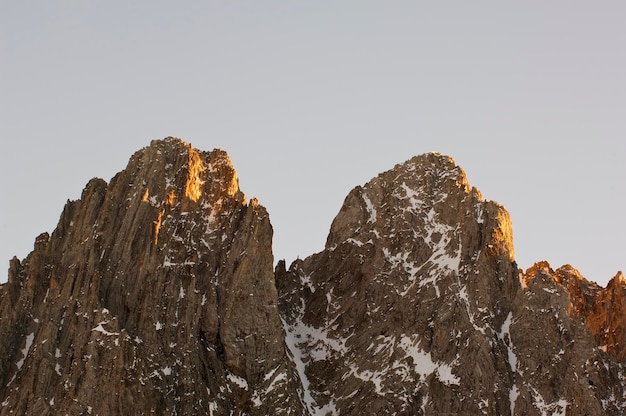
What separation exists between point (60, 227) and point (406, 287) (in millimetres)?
41378

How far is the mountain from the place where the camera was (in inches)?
5438

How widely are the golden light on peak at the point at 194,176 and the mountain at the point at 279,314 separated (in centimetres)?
22

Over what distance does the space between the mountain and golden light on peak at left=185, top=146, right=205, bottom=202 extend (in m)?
0.22

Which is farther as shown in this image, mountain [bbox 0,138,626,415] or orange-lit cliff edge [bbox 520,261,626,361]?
orange-lit cliff edge [bbox 520,261,626,361]

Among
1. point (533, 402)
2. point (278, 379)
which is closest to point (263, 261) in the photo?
point (278, 379)

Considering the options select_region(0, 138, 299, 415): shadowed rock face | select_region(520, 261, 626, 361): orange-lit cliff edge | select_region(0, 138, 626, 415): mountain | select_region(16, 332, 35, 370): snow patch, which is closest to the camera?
select_region(0, 138, 299, 415): shadowed rock face

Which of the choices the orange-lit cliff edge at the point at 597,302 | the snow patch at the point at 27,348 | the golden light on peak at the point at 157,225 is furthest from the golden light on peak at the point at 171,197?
the orange-lit cliff edge at the point at 597,302

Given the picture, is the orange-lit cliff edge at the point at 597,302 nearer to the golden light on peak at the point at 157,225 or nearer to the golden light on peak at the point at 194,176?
the golden light on peak at the point at 194,176

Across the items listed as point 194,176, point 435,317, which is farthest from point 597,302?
point 194,176

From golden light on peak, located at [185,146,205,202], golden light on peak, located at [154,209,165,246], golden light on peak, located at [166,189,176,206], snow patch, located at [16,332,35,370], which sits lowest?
snow patch, located at [16,332,35,370]

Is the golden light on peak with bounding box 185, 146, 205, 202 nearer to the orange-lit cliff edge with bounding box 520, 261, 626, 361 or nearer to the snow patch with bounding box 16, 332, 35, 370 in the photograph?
the snow patch with bounding box 16, 332, 35, 370

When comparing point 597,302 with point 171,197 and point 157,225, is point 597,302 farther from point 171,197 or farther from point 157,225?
point 157,225

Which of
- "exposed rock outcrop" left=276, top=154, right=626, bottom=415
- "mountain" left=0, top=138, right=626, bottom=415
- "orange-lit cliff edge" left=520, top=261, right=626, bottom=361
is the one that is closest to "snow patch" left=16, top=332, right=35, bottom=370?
"mountain" left=0, top=138, right=626, bottom=415

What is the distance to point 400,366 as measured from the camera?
147375 millimetres
